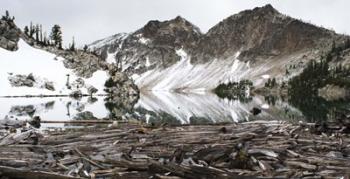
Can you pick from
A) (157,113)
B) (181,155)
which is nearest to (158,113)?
(157,113)

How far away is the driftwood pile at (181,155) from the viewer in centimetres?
1109

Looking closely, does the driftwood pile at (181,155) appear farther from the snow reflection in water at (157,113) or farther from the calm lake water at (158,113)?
the calm lake water at (158,113)

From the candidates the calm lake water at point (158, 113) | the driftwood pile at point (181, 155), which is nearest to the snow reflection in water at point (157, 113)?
the calm lake water at point (158, 113)

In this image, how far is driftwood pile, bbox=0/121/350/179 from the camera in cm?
1109

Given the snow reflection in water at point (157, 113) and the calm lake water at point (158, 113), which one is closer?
the calm lake water at point (158, 113)

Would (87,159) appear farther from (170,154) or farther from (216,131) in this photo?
(216,131)

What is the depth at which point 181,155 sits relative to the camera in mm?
12266

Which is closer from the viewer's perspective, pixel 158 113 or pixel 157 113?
pixel 158 113

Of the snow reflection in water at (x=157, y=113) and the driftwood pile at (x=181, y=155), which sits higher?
the snow reflection in water at (x=157, y=113)

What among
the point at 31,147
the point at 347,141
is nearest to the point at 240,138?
the point at 347,141

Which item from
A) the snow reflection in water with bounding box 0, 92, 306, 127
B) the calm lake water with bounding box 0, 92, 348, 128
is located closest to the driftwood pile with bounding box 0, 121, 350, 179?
the snow reflection in water with bounding box 0, 92, 306, 127

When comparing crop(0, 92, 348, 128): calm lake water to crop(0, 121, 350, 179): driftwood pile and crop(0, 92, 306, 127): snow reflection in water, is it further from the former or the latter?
crop(0, 121, 350, 179): driftwood pile

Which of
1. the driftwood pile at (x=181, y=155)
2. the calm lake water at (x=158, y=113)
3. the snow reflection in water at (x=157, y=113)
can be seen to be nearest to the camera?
the driftwood pile at (x=181, y=155)

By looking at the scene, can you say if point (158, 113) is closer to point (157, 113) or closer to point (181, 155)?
point (157, 113)
